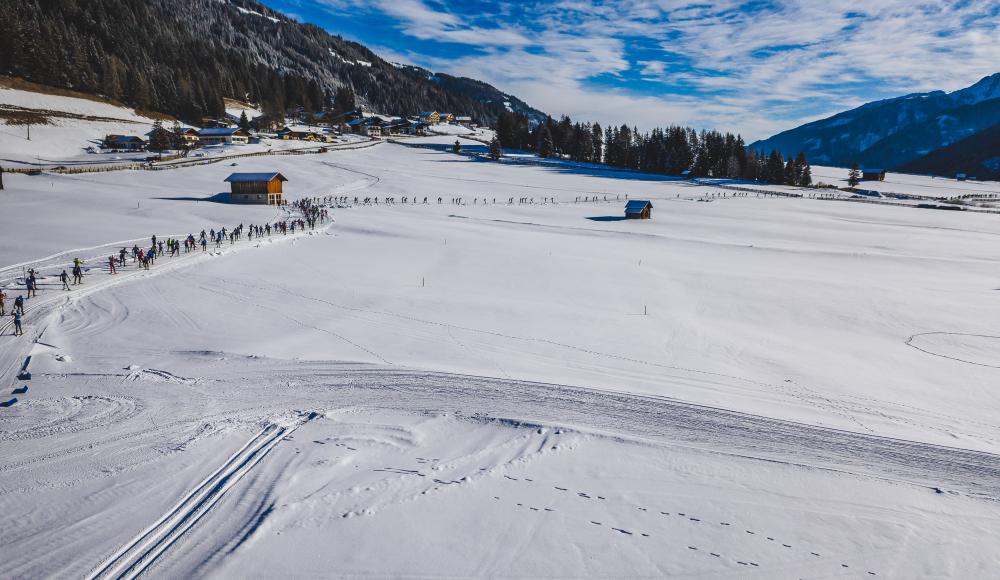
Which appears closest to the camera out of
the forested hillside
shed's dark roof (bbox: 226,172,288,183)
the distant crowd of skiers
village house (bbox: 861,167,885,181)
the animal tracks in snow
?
the animal tracks in snow

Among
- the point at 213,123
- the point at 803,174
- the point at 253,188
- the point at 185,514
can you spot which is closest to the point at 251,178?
the point at 253,188

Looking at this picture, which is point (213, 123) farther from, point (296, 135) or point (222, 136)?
point (222, 136)

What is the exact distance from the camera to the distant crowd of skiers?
17.9 metres

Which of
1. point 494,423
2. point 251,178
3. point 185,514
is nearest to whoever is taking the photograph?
point 185,514

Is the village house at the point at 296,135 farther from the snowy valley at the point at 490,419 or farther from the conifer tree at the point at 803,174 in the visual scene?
the conifer tree at the point at 803,174

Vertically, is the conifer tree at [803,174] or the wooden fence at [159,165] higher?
the conifer tree at [803,174]

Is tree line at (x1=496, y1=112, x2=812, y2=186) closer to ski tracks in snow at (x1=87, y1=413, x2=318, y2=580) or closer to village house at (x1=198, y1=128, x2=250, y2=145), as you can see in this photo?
village house at (x1=198, y1=128, x2=250, y2=145)

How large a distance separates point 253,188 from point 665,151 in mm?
76022

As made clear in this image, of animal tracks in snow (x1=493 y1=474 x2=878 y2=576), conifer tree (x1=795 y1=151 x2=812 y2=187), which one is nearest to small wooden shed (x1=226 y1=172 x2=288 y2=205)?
animal tracks in snow (x1=493 y1=474 x2=878 y2=576)

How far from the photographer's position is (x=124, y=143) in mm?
75812

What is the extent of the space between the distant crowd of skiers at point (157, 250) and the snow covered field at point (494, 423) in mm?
700

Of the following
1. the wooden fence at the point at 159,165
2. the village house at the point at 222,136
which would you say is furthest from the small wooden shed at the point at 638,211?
the village house at the point at 222,136

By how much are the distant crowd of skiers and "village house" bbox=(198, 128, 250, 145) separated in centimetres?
5077

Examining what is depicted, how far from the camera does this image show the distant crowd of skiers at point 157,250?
1786 centimetres
